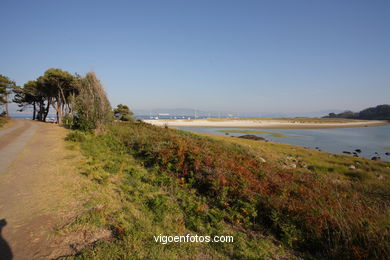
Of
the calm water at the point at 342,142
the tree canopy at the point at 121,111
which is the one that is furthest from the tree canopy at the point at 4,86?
the calm water at the point at 342,142

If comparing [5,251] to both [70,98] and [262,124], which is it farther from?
[262,124]

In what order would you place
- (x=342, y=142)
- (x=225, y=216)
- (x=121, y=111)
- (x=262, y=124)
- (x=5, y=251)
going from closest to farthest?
(x=5, y=251)
(x=225, y=216)
(x=342, y=142)
(x=121, y=111)
(x=262, y=124)

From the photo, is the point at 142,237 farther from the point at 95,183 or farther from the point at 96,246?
the point at 95,183

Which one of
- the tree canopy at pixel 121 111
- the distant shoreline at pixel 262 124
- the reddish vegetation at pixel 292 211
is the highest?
the tree canopy at pixel 121 111

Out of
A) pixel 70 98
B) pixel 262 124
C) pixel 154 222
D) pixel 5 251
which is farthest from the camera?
pixel 262 124

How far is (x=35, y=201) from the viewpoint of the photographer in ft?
16.3

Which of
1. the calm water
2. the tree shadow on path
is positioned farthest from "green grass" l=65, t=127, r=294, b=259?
the calm water

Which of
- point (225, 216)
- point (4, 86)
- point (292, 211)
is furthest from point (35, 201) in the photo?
point (4, 86)

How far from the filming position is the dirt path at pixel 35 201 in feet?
11.0

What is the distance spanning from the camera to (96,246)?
11.1ft

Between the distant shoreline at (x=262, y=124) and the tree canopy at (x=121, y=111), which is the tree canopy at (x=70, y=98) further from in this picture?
the distant shoreline at (x=262, y=124)

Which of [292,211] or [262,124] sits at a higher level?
[262,124]

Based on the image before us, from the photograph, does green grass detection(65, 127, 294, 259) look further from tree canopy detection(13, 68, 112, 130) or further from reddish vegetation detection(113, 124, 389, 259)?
tree canopy detection(13, 68, 112, 130)

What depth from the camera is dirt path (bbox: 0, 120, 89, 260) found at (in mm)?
3367
